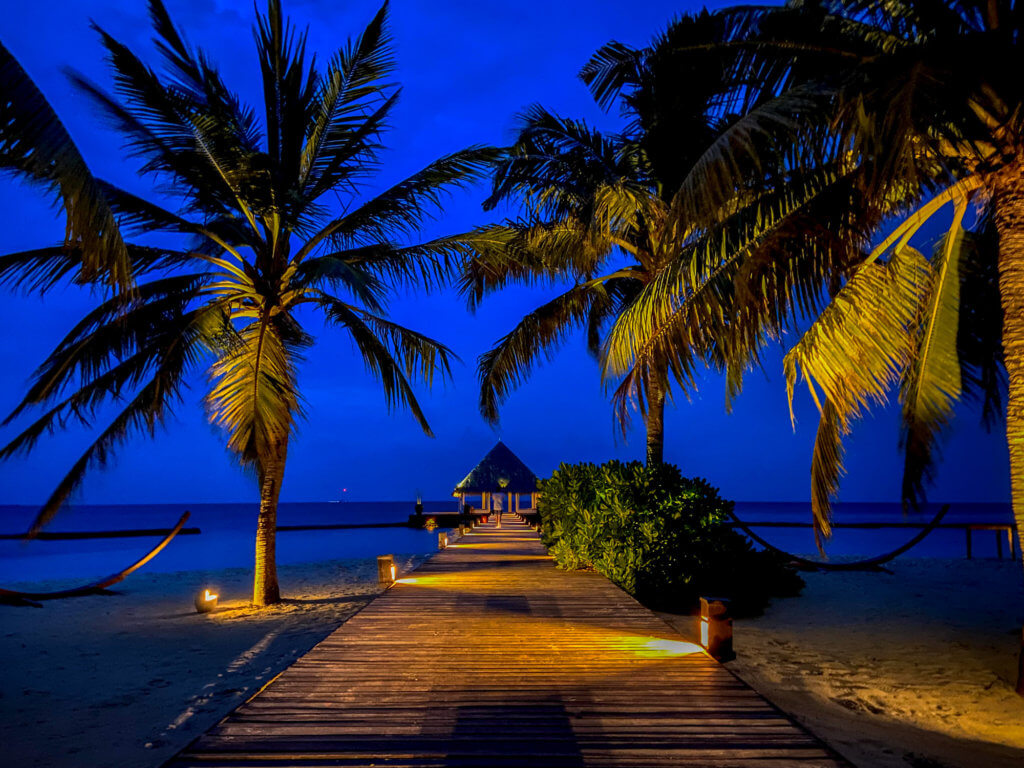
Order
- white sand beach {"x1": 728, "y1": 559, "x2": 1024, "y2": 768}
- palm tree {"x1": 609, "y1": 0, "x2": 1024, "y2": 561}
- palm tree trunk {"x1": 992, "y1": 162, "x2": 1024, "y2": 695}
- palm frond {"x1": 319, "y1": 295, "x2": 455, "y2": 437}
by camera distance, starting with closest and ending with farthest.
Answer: palm tree {"x1": 609, "y1": 0, "x2": 1024, "y2": 561}, palm tree trunk {"x1": 992, "y1": 162, "x2": 1024, "y2": 695}, white sand beach {"x1": 728, "y1": 559, "x2": 1024, "y2": 768}, palm frond {"x1": 319, "y1": 295, "x2": 455, "y2": 437}

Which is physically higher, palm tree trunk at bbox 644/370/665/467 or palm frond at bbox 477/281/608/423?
palm frond at bbox 477/281/608/423

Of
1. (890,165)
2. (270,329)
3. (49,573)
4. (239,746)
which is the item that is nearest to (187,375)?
(270,329)

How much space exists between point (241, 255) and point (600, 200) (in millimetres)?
5173

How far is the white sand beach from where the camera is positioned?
216 inches

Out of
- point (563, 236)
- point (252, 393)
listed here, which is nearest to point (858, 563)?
point (563, 236)

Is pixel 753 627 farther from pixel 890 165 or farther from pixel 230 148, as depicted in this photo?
pixel 230 148

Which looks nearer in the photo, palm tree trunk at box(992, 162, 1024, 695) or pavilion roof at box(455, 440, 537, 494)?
palm tree trunk at box(992, 162, 1024, 695)

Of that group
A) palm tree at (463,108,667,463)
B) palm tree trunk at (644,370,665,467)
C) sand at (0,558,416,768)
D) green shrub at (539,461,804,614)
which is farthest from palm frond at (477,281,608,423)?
sand at (0,558,416,768)

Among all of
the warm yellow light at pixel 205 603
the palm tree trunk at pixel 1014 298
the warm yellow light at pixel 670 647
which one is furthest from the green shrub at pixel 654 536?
the warm yellow light at pixel 205 603

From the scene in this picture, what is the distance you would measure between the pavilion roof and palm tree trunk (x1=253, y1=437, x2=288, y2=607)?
16.3m

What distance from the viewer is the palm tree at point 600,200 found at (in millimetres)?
8625

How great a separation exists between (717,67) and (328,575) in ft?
49.6

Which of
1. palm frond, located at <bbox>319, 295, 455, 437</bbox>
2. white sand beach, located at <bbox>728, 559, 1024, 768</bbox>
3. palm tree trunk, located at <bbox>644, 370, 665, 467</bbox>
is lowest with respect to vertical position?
white sand beach, located at <bbox>728, 559, 1024, 768</bbox>

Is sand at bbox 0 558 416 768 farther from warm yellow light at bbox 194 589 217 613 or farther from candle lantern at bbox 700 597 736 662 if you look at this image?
candle lantern at bbox 700 597 736 662
